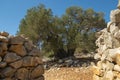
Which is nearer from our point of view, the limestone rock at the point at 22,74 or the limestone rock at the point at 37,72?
the limestone rock at the point at 22,74

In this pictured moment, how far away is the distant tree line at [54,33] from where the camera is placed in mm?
25406

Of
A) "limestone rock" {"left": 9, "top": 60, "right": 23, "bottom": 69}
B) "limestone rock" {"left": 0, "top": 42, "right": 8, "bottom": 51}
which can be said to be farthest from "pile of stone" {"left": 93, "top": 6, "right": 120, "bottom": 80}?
"limestone rock" {"left": 0, "top": 42, "right": 8, "bottom": 51}

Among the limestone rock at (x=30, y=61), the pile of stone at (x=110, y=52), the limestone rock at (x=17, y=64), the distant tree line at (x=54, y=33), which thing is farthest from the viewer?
the distant tree line at (x=54, y=33)

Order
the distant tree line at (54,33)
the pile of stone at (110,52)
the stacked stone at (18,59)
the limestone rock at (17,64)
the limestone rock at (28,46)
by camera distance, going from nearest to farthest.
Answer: the pile of stone at (110,52) → the stacked stone at (18,59) → the limestone rock at (17,64) → the limestone rock at (28,46) → the distant tree line at (54,33)

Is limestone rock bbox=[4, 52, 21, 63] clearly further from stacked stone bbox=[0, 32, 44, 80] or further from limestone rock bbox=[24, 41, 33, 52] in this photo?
limestone rock bbox=[24, 41, 33, 52]

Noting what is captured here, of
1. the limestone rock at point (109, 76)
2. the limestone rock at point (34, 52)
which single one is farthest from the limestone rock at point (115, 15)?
the limestone rock at point (34, 52)

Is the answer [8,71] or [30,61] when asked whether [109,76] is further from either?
[8,71]

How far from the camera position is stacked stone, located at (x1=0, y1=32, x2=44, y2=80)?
8.88 meters

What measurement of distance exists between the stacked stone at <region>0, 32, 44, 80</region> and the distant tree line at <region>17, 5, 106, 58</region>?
1546 cm

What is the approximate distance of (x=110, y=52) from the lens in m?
7.16

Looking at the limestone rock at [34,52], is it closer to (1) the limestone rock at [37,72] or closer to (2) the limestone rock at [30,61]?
(2) the limestone rock at [30,61]

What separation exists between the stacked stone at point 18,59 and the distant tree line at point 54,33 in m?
15.5

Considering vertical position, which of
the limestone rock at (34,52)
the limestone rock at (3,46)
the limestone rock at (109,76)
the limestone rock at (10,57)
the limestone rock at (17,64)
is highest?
the limestone rock at (3,46)

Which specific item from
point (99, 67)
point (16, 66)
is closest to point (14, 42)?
point (16, 66)
